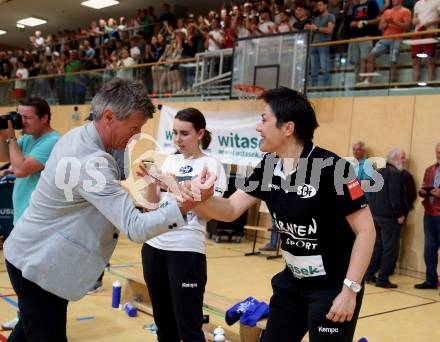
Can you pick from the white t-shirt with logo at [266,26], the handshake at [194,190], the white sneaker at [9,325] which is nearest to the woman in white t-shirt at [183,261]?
the handshake at [194,190]

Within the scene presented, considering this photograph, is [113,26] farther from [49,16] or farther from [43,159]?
[43,159]

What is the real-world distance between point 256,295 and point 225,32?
8225 millimetres

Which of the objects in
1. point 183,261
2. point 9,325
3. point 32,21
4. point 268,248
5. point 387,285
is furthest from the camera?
point 32,21

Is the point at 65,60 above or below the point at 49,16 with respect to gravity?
below

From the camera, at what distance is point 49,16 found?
2161 cm

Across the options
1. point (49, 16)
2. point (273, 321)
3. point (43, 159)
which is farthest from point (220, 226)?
point (49, 16)

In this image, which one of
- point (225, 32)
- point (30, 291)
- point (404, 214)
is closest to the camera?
point (30, 291)

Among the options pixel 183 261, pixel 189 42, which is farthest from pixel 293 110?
pixel 189 42

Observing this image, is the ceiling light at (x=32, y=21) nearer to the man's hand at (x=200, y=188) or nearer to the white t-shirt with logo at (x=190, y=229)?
the white t-shirt with logo at (x=190, y=229)

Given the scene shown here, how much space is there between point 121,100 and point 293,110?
2.84ft

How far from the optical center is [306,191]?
2.47 m

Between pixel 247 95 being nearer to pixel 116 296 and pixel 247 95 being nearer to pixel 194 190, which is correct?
pixel 116 296

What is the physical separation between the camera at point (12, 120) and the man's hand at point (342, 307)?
2.39m

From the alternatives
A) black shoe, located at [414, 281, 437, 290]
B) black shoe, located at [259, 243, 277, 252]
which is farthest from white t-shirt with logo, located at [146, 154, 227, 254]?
black shoe, located at [259, 243, 277, 252]
